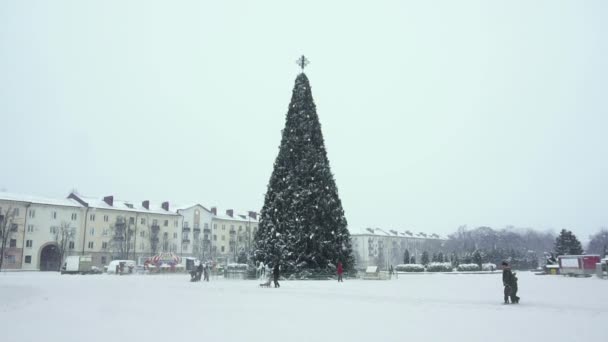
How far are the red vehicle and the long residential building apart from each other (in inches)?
1805

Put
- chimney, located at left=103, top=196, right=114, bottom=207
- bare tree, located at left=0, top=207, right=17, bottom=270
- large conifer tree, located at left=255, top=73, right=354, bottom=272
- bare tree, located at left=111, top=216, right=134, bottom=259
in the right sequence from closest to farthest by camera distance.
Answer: large conifer tree, located at left=255, top=73, right=354, bottom=272
bare tree, located at left=0, top=207, right=17, bottom=270
bare tree, located at left=111, top=216, right=134, bottom=259
chimney, located at left=103, top=196, right=114, bottom=207

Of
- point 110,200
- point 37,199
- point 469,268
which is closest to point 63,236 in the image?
point 37,199

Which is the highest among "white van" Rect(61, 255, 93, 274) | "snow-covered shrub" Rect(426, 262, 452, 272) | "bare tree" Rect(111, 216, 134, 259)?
"bare tree" Rect(111, 216, 134, 259)

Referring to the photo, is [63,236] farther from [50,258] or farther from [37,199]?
[37,199]

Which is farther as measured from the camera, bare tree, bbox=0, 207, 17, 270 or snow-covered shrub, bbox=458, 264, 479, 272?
bare tree, bbox=0, 207, 17, 270

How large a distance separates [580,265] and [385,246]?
120 meters

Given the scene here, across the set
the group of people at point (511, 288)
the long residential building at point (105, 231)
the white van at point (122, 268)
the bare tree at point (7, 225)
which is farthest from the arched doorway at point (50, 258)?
the group of people at point (511, 288)

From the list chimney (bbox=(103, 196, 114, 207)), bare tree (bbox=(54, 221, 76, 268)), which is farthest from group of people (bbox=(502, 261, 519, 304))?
chimney (bbox=(103, 196, 114, 207))

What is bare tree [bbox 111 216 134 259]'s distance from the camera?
8562 cm

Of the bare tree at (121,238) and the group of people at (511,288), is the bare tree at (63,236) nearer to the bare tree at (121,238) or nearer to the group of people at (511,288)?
the bare tree at (121,238)

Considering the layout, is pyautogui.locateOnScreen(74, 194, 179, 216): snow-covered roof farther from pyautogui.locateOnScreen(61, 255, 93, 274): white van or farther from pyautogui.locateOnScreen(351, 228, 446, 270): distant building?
pyautogui.locateOnScreen(351, 228, 446, 270): distant building

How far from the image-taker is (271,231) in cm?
3444

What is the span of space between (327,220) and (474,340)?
2477 cm

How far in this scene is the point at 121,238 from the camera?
280 ft
